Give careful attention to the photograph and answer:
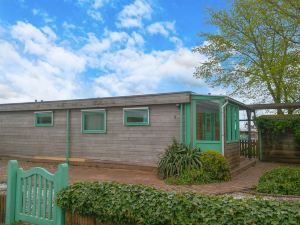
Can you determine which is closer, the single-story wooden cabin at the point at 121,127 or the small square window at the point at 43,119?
the single-story wooden cabin at the point at 121,127

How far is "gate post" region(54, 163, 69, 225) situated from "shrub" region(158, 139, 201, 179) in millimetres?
5019

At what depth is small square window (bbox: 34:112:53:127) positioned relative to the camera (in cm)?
1431

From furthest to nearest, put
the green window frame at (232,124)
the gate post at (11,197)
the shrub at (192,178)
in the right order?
the green window frame at (232,124) < the shrub at (192,178) < the gate post at (11,197)

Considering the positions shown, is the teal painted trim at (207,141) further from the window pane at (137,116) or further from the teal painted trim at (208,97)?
the window pane at (137,116)

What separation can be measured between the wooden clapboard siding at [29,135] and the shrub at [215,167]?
6.86m

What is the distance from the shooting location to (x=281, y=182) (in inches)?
298

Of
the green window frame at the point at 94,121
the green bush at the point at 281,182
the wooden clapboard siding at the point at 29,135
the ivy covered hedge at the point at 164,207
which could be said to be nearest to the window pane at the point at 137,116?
the green window frame at the point at 94,121

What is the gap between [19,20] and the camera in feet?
32.1

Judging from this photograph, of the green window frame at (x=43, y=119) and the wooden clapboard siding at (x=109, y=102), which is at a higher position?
the wooden clapboard siding at (x=109, y=102)

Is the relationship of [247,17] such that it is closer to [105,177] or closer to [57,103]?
[57,103]

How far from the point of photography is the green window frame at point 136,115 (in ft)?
37.7

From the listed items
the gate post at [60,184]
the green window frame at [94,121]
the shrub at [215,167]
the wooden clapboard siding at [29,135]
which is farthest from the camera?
the wooden clapboard siding at [29,135]

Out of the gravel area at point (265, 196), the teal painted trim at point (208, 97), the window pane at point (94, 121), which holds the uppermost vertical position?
the teal painted trim at point (208, 97)

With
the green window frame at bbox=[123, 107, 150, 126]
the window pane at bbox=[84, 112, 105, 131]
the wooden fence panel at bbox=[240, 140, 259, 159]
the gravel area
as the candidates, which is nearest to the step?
the wooden fence panel at bbox=[240, 140, 259, 159]
